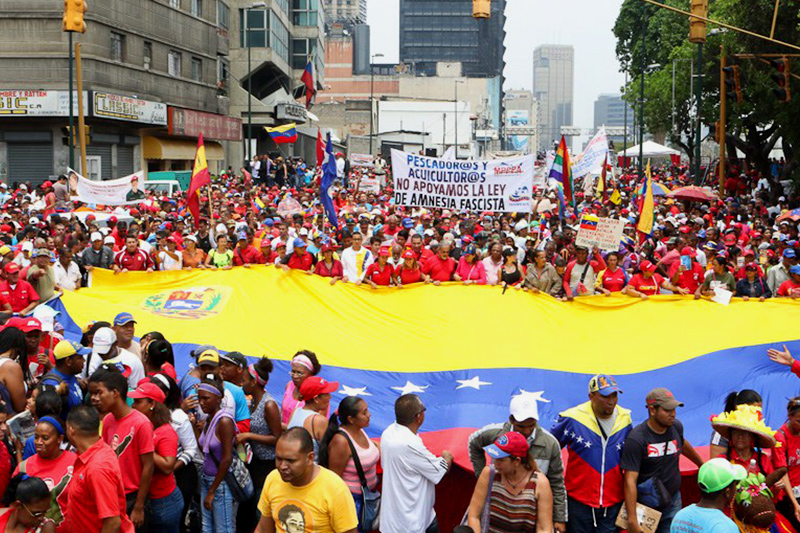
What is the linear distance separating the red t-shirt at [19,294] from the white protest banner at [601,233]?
666 centimetres

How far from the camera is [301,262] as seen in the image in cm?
1341

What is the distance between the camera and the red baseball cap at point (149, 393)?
6.91 m

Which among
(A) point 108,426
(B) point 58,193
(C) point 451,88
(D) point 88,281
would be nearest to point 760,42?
(B) point 58,193

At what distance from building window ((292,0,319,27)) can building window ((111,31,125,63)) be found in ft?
115

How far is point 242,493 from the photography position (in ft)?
24.3

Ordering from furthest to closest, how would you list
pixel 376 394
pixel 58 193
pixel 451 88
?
1. pixel 451 88
2. pixel 58 193
3. pixel 376 394

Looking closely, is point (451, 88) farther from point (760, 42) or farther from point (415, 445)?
point (415, 445)

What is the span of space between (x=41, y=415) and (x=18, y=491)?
3.63 feet

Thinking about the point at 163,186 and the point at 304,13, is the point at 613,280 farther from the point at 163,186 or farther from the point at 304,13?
the point at 304,13

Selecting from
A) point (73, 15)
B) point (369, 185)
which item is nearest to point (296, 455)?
point (73, 15)

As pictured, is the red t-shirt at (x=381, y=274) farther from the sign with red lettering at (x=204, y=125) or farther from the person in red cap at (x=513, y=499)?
the sign with red lettering at (x=204, y=125)

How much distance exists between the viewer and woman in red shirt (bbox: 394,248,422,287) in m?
12.9

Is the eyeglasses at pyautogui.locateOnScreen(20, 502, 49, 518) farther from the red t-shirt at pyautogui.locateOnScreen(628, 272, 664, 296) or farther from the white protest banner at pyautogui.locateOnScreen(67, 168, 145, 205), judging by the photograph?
the white protest banner at pyautogui.locateOnScreen(67, 168, 145, 205)

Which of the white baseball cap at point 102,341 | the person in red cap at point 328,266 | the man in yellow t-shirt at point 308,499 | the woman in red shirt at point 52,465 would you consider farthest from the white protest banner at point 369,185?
the man in yellow t-shirt at point 308,499
